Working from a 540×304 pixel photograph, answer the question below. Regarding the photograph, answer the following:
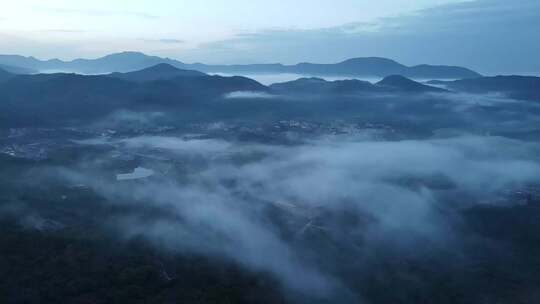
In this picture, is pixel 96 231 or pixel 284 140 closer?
pixel 96 231

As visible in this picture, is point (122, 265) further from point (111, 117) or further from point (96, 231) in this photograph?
point (111, 117)

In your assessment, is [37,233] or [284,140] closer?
[37,233]

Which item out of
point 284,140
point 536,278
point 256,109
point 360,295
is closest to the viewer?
point 360,295

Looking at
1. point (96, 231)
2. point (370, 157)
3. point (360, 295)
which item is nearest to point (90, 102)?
point (370, 157)

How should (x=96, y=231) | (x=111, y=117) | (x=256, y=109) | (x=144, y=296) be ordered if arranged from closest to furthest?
(x=144, y=296) < (x=96, y=231) < (x=111, y=117) < (x=256, y=109)

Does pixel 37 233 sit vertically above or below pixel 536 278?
above

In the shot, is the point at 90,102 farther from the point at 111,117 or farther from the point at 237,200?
the point at 237,200

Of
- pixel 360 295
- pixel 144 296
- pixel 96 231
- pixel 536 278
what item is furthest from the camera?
pixel 96 231

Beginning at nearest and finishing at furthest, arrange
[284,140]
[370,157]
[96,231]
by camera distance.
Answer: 1. [96,231]
2. [370,157]
3. [284,140]

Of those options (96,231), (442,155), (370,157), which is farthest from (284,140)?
(96,231)
